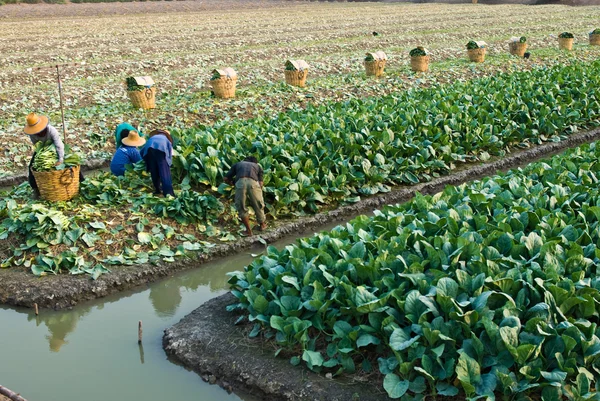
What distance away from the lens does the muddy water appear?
6590 mm

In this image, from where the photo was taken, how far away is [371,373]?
6.29 meters

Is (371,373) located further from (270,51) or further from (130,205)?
(270,51)

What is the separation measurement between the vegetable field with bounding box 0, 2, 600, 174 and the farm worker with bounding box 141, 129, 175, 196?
347 cm

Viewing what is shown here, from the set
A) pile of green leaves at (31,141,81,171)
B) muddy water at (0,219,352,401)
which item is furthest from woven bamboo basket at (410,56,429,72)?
muddy water at (0,219,352,401)

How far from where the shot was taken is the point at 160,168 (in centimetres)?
1030

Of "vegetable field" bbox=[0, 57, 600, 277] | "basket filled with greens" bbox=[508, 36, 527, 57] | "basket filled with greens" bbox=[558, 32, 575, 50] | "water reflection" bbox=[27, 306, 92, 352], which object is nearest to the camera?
"water reflection" bbox=[27, 306, 92, 352]

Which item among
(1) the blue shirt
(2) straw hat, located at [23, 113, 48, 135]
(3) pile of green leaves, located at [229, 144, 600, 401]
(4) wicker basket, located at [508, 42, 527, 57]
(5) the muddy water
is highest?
(2) straw hat, located at [23, 113, 48, 135]

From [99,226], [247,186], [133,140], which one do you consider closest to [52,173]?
[99,226]

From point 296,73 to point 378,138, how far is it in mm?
5904

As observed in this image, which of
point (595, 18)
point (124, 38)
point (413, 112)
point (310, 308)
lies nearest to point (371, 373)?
point (310, 308)

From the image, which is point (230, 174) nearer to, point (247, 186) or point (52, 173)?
point (247, 186)

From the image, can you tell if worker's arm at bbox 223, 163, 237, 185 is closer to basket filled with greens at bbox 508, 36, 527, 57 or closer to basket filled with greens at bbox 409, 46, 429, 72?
basket filled with greens at bbox 409, 46, 429, 72

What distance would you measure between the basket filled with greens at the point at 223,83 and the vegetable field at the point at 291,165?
A: 2.72 m

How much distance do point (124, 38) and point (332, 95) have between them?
40.3ft
